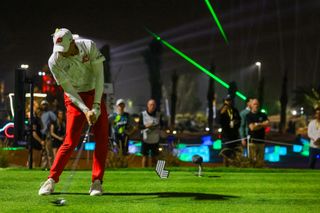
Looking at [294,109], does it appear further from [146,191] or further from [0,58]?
[146,191]

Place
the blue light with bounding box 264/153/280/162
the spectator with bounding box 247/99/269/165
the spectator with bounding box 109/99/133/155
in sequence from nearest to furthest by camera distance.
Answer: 1. the spectator with bounding box 247/99/269/165
2. the spectator with bounding box 109/99/133/155
3. the blue light with bounding box 264/153/280/162

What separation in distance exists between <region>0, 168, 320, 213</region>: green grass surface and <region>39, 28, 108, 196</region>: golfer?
0.91 ft

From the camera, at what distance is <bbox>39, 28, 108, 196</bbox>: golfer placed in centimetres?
701

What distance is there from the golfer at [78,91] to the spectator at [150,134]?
770 centimetres

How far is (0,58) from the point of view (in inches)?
2045

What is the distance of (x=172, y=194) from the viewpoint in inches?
287

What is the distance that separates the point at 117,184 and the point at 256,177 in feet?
7.93

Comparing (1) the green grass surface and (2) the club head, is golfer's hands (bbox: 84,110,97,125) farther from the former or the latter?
(2) the club head

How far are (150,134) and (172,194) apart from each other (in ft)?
26.1

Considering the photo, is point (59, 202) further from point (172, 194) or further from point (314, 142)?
point (314, 142)

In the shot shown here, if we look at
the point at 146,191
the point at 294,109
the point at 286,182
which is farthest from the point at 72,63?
the point at 294,109

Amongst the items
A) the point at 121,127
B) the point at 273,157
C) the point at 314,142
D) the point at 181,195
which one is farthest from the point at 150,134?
the point at 273,157

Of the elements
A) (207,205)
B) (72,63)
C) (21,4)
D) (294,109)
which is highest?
(21,4)

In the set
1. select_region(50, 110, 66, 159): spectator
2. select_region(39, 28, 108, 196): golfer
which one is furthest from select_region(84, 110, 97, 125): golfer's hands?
select_region(50, 110, 66, 159): spectator
